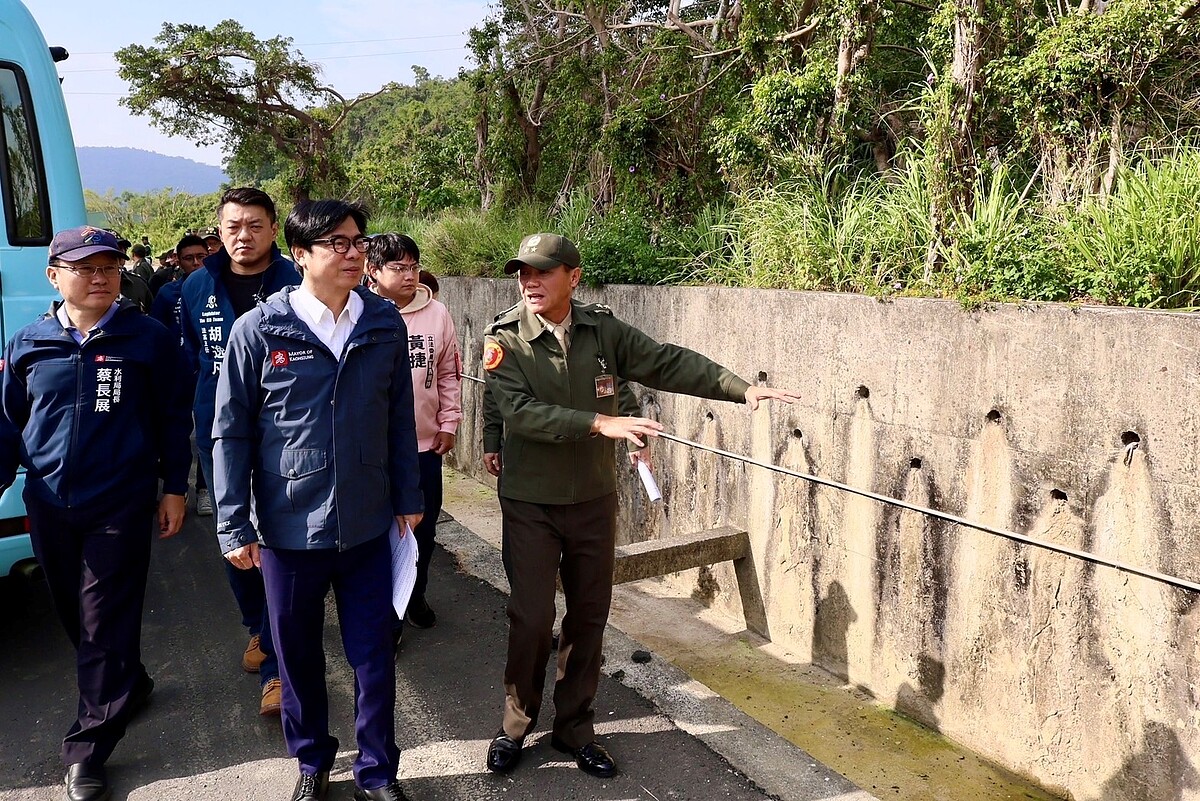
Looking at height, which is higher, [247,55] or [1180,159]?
[247,55]

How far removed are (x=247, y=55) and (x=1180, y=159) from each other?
1836 centimetres

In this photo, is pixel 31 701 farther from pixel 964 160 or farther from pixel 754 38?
pixel 754 38

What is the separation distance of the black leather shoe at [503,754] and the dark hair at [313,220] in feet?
6.19

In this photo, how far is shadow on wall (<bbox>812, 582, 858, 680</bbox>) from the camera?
4613 mm

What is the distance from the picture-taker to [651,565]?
4.94m

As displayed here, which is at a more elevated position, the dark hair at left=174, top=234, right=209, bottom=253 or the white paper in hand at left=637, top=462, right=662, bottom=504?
the dark hair at left=174, top=234, right=209, bottom=253

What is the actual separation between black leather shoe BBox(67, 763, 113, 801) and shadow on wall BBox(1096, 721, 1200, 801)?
3.60 metres

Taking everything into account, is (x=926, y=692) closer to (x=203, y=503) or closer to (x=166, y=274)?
(x=203, y=503)

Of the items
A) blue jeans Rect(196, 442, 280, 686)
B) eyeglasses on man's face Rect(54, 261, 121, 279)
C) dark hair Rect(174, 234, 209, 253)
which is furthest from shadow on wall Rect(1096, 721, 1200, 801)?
dark hair Rect(174, 234, 209, 253)

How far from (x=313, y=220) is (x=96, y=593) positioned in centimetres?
157

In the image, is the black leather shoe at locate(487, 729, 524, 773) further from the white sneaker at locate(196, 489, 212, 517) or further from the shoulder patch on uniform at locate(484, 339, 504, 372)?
the white sneaker at locate(196, 489, 212, 517)

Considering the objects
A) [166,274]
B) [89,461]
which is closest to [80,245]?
[89,461]

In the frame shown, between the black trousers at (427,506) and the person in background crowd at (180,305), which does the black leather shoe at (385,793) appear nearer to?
the black trousers at (427,506)

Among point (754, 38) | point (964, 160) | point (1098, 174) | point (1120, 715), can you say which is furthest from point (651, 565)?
point (754, 38)
